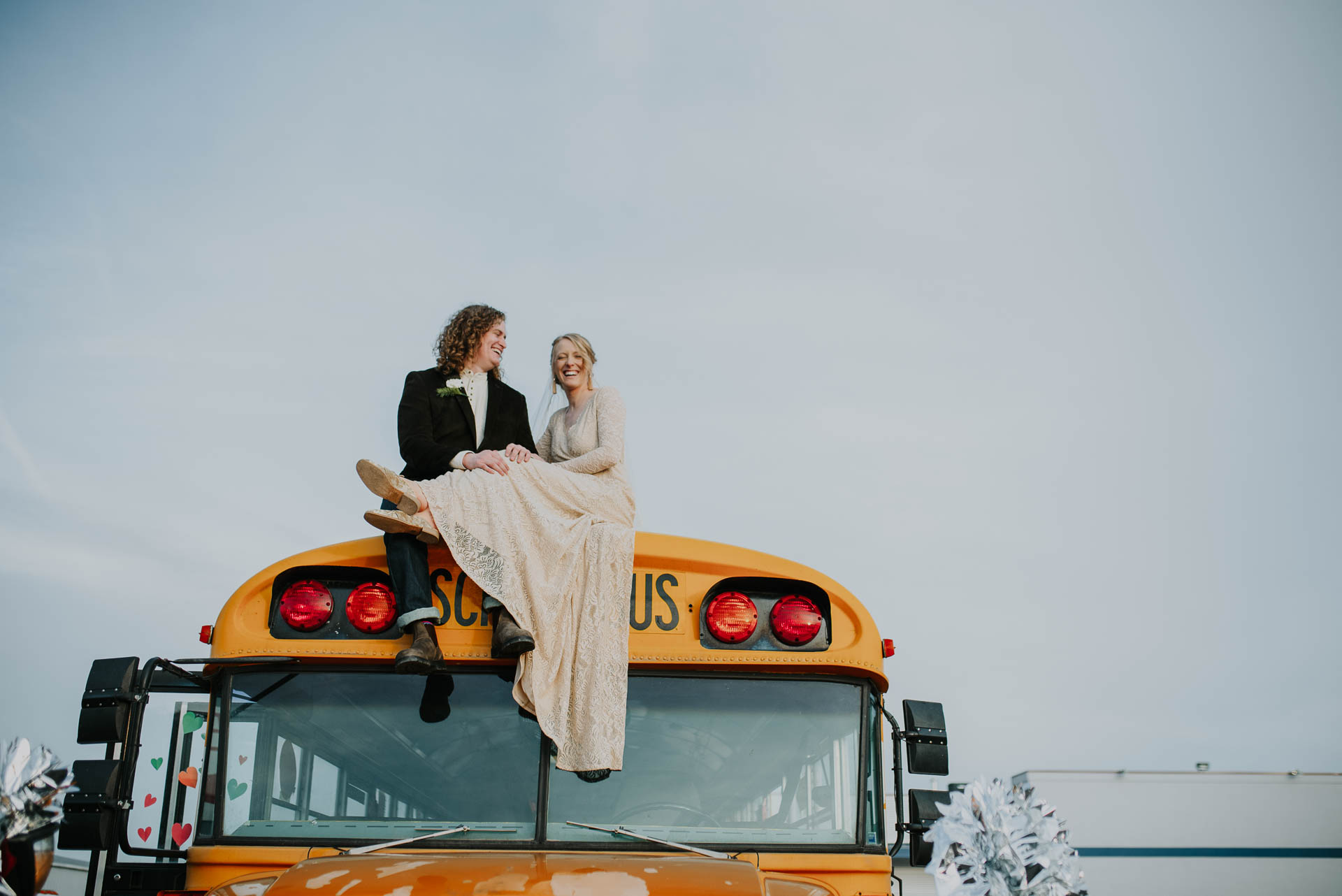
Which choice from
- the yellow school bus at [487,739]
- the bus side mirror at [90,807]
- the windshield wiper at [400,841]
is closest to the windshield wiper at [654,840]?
the yellow school bus at [487,739]

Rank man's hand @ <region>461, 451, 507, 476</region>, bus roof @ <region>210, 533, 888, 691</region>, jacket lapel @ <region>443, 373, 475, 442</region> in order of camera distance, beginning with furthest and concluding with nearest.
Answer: jacket lapel @ <region>443, 373, 475, 442</region> < man's hand @ <region>461, 451, 507, 476</region> < bus roof @ <region>210, 533, 888, 691</region>

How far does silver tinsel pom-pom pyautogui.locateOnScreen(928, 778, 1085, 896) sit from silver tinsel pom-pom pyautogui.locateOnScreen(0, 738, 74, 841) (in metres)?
2.07

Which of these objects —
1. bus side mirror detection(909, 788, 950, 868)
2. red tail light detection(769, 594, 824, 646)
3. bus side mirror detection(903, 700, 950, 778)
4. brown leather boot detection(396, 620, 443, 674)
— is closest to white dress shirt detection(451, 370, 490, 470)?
brown leather boot detection(396, 620, 443, 674)

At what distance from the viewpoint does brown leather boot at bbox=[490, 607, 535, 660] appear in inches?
128

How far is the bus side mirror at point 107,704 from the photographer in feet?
9.77

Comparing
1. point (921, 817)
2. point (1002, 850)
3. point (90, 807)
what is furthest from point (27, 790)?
point (921, 817)

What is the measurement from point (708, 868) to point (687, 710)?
2.01 ft

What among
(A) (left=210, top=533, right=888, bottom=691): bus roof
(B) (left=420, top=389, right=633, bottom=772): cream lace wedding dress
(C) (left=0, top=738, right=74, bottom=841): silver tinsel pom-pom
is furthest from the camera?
(A) (left=210, top=533, right=888, bottom=691): bus roof

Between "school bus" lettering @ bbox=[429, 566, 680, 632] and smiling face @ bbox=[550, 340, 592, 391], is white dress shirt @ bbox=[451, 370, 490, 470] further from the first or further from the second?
"school bus" lettering @ bbox=[429, 566, 680, 632]

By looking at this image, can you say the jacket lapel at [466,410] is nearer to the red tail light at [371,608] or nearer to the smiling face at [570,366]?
the smiling face at [570,366]

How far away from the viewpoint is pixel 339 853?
3.01 meters

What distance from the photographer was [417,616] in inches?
130

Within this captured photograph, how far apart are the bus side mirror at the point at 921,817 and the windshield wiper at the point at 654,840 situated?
0.60 meters

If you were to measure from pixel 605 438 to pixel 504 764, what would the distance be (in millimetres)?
1313
